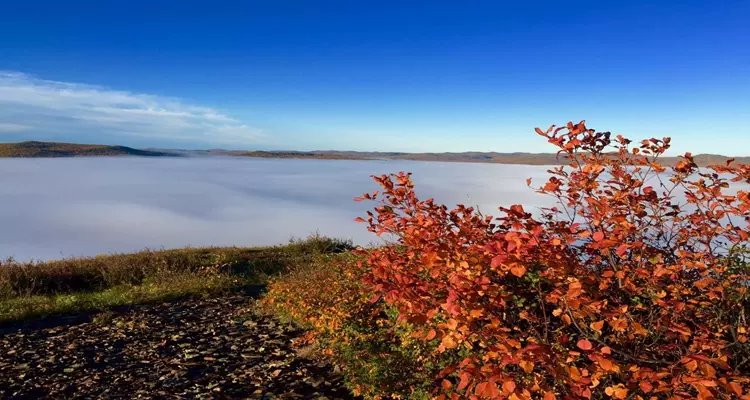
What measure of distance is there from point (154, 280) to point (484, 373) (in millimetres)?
11542

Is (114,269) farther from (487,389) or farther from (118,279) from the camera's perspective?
(487,389)

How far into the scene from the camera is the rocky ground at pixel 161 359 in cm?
605

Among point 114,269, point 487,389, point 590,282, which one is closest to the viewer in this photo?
point 487,389

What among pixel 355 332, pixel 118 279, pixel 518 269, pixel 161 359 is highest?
pixel 518 269

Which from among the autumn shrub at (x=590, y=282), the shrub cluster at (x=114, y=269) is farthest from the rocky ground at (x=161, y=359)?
the shrub cluster at (x=114, y=269)

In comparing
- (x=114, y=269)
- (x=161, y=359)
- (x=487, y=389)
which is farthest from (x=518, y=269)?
(x=114, y=269)

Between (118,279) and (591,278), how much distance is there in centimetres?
1279

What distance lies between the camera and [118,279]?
13.1 meters

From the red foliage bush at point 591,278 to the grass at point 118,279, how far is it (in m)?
8.04

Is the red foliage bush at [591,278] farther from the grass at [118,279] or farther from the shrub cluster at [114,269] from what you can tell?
the grass at [118,279]

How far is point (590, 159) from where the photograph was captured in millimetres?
4102

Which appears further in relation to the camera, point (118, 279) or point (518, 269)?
point (118, 279)

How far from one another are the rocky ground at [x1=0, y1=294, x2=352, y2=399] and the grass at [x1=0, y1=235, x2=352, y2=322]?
1067 mm

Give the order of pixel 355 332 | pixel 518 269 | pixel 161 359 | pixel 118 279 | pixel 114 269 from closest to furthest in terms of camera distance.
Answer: pixel 518 269, pixel 355 332, pixel 161 359, pixel 118 279, pixel 114 269
